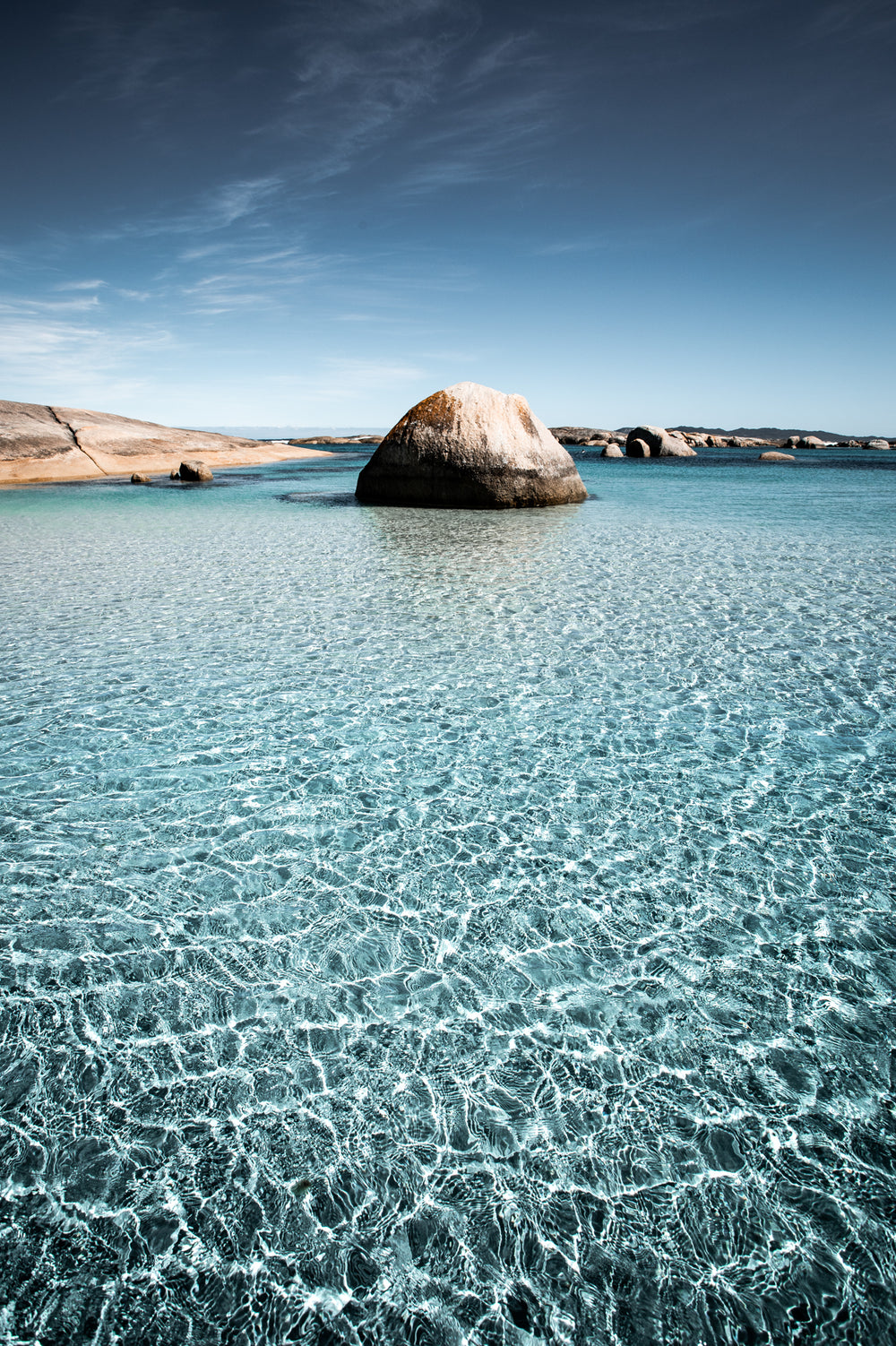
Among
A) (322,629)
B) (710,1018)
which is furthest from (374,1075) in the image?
(322,629)

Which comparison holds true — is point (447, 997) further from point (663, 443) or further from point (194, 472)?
point (663, 443)

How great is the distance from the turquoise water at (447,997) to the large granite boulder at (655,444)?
160ft

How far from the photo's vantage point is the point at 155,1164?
2104mm

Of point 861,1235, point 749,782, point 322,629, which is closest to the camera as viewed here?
point 861,1235

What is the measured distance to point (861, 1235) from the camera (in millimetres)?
1914

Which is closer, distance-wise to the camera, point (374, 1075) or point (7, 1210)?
point (7, 1210)

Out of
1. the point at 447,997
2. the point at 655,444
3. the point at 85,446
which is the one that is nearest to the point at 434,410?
the point at 447,997

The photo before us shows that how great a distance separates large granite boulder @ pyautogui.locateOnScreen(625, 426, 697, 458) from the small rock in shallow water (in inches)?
1341

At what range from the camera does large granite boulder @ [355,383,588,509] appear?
16.7 meters

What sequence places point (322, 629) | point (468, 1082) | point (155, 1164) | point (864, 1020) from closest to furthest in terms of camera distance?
point (155, 1164) < point (468, 1082) < point (864, 1020) < point (322, 629)

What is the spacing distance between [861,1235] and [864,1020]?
80 cm

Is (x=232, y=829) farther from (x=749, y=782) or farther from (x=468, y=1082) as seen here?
(x=749, y=782)

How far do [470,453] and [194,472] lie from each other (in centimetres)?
1549

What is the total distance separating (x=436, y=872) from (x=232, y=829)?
1.15 meters
